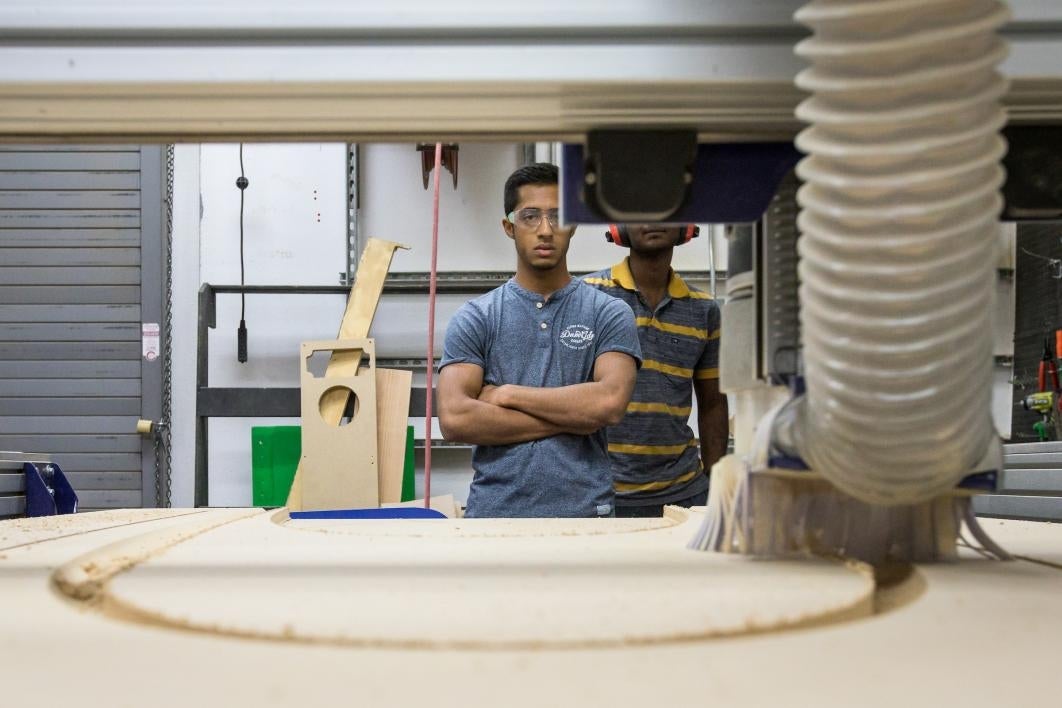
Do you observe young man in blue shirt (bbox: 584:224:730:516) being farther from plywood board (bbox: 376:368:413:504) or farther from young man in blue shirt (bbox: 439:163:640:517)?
plywood board (bbox: 376:368:413:504)

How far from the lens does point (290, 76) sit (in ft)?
2.33

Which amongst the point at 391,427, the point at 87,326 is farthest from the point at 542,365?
the point at 87,326

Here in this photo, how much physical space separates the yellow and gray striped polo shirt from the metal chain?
7.27ft

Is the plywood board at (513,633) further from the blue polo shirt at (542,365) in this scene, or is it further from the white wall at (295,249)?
the white wall at (295,249)

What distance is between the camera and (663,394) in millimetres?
2312

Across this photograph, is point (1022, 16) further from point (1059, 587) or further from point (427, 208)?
point (427, 208)

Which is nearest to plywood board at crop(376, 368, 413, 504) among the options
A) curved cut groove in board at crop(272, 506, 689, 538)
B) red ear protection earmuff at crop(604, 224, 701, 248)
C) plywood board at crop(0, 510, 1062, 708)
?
red ear protection earmuff at crop(604, 224, 701, 248)

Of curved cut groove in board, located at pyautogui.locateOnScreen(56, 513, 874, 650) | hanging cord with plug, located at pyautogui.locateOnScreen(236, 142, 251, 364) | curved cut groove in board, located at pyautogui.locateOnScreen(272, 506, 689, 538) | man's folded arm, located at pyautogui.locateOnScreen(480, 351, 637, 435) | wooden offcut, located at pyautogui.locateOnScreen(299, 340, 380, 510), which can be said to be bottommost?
wooden offcut, located at pyautogui.locateOnScreen(299, 340, 380, 510)

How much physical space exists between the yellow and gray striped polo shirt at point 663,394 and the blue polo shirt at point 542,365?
22cm

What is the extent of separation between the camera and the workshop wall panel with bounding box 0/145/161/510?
3928mm

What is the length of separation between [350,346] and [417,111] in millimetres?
2379

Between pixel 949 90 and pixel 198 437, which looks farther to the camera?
pixel 198 437

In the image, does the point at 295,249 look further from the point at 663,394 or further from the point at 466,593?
the point at 466,593

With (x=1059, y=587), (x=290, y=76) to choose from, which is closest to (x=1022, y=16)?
(x=1059, y=587)
